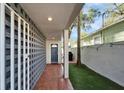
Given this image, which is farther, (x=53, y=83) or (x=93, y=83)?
(x=93, y=83)

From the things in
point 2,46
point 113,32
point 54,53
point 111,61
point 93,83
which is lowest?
point 93,83

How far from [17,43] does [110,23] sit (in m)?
6.51

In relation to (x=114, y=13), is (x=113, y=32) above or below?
below

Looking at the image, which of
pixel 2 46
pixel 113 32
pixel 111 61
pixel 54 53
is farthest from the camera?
pixel 54 53

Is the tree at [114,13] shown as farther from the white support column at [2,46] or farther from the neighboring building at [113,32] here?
the white support column at [2,46]

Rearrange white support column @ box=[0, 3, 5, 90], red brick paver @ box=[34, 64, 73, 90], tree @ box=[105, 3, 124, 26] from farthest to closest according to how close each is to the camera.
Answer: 1. tree @ box=[105, 3, 124, 26]
2. red brick paver @ box=[34, 64, 73, 90]
3. white support column @ box=[0, 3, 5, 90]

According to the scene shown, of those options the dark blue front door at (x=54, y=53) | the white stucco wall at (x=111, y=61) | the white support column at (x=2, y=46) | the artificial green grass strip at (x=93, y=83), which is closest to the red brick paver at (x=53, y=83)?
the artificial green grass strip at (x=93, y=83)

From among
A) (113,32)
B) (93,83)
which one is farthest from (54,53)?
(93,83)

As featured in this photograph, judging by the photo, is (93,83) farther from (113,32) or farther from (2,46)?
(2,46)

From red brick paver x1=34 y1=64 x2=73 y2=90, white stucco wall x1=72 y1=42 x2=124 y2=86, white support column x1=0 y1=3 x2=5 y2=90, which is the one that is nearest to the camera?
white support column x1=0 y1=3 x2=5 y2=90

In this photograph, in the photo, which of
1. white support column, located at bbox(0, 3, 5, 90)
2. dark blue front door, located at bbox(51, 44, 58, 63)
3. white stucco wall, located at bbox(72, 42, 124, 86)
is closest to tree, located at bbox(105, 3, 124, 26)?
white stucco wall, located at bbox(72, 42, 124, 86)

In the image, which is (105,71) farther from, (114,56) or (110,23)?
(110,23)

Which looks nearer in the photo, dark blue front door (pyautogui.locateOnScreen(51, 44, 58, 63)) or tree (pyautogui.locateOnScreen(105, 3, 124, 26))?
tree (pyautogui.locateOnScreen(105, 3, 124, 26))

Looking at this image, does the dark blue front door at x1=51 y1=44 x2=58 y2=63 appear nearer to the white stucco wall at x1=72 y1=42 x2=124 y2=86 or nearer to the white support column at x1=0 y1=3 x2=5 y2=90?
the white stucco wall at x1=72 y1=42 x2=124 y2=86
